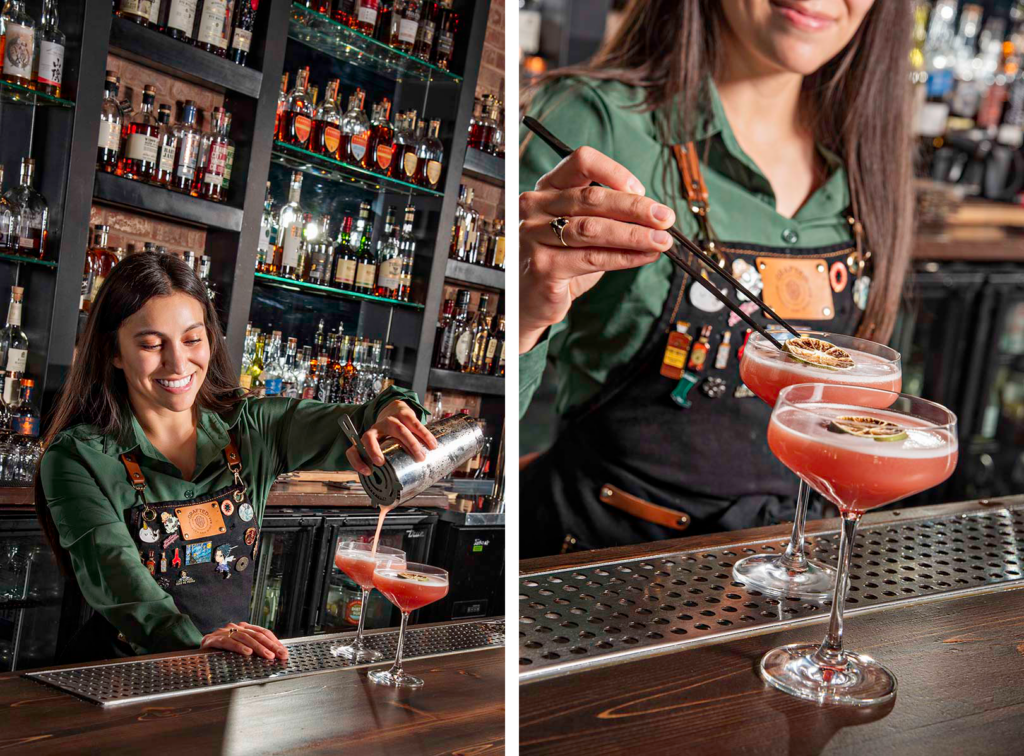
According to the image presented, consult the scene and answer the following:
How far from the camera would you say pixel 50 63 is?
74cm

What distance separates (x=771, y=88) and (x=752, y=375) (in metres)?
0.72

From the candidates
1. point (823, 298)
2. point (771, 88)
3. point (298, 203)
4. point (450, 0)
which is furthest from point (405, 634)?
point (771, 88)

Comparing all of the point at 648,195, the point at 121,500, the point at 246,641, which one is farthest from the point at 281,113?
the point at 648,195

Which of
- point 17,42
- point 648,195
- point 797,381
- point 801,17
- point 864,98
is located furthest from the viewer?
point 864,98

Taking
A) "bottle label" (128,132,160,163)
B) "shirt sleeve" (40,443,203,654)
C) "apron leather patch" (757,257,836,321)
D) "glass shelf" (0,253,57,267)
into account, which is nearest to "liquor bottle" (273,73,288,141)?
"bottle label" (128,132,160,163)

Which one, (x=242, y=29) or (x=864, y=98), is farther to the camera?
(x=864, y=98)

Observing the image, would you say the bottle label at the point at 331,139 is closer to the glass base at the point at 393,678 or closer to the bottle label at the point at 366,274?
the bottle label at the point at 366,274

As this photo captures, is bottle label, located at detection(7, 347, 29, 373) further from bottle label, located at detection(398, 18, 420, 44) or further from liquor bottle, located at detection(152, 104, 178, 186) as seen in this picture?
bottle label, located at detection(398, 18, 420, 44)

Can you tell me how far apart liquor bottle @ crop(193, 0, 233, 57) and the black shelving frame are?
10mm

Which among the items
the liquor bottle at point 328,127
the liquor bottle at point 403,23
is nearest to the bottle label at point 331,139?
the liquor bottle at point 328,127

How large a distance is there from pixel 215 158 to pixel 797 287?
0.85 metres

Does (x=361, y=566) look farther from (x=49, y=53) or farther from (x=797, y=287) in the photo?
(x=797, y=287)

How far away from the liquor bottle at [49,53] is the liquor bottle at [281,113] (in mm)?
171

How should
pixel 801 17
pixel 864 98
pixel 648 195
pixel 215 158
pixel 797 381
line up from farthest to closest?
pixel 864 98, pixel 648 195, pixel 801 17, pixel 797 381, pixel 215 158
